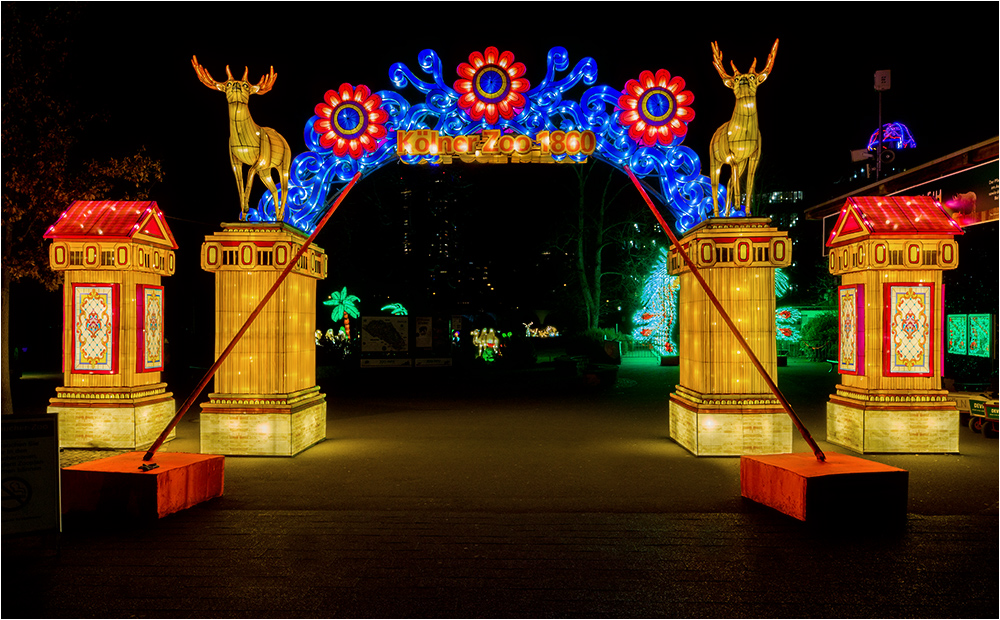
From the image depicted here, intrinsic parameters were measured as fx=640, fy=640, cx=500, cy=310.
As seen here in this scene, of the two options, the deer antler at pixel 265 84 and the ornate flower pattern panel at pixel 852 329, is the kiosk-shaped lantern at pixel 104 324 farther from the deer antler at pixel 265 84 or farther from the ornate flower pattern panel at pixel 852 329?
the ornate flower pattern panel at pixel 852 329

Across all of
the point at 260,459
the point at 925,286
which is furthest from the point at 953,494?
the point at 260,459

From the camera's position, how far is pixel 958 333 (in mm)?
14766

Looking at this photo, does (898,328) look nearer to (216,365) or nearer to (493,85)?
(493,85)

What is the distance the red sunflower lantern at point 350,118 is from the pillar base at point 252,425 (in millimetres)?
3543

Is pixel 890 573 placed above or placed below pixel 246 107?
below

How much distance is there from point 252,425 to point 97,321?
3.07 m

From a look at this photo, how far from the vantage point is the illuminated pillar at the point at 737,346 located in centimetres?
844

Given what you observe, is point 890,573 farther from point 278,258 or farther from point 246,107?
point 246,107

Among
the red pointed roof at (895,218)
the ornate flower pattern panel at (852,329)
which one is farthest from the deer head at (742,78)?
the ornate flower pattern panel at (852,329)

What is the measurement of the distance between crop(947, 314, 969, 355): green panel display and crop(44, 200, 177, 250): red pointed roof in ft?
54.1

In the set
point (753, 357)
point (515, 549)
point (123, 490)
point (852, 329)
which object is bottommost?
point (515, 549)

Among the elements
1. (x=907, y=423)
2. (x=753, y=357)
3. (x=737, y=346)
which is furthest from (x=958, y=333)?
(x=753, y=357)

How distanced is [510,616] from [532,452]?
4.96m

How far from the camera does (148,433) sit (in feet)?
31.4
